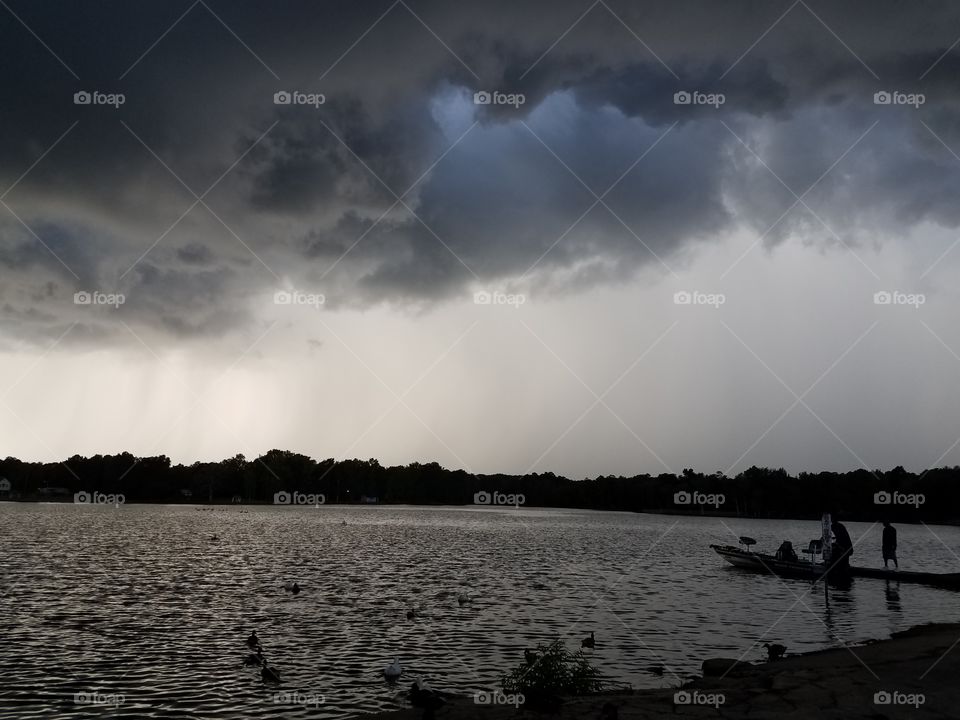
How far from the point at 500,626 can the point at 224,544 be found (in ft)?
185

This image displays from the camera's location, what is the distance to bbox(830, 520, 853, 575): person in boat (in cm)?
4406

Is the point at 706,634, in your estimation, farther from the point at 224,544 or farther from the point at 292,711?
the point at 224,544

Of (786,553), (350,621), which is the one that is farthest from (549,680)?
(786,553)
